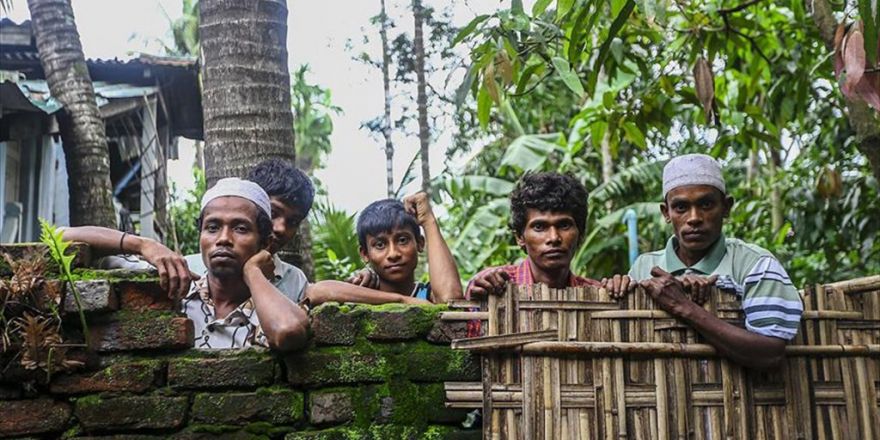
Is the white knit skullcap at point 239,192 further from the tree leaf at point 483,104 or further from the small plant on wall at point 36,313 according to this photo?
the tree leaf at point 483,104

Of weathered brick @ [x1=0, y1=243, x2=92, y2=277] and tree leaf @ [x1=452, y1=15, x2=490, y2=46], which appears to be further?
tree leaf @ [x1=452, y1=15, x2=490, y2=46]

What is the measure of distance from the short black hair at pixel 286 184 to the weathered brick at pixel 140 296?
0.78 metres

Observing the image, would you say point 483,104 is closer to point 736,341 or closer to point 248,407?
point 736,341

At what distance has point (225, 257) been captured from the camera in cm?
262

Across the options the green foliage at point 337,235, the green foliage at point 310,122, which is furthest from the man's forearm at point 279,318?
the green foliage at point 310,122

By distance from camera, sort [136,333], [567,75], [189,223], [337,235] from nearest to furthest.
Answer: [136,333] → [567,75] → [337,235] → [189,223]

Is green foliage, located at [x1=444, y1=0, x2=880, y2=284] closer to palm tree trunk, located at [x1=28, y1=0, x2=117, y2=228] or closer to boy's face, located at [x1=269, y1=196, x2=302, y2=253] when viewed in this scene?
boy's face, located at [x1=269, y1=196, x2=302, y2=253]

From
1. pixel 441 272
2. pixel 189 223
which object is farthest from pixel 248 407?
pixel 189 223

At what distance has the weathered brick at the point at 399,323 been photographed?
8.19ft

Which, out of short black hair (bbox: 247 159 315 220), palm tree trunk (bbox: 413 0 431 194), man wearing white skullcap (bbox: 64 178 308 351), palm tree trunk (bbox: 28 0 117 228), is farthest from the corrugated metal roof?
man wearing white skullcap (bbox: 64 178 308 351)

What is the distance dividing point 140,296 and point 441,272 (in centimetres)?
107

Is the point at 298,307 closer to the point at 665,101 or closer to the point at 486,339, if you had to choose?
the point at 486,339

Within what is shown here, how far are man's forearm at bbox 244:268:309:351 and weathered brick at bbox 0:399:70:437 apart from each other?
0.62m

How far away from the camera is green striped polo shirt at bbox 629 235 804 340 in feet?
7.77
